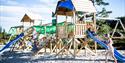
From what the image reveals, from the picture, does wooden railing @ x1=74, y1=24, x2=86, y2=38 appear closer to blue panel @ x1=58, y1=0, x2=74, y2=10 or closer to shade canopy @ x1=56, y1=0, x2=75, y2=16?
blue panel @ x1=58, y1=0, x2=74, y2=10

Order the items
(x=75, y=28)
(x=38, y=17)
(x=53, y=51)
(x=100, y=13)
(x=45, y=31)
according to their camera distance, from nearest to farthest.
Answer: (x=75, y=28) → (x=45, y=31) → (x=53, y=51) → (x=38, y=17) → (x=100, y=13)

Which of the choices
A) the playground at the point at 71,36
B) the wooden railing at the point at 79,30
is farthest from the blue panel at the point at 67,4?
the wooden railing at the point at 79,30

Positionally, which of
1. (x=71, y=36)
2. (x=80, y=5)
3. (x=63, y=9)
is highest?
(x=80, y=5)

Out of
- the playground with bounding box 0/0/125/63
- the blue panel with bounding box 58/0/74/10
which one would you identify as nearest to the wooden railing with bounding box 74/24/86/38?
the playground with bounding box 0/0/125/63

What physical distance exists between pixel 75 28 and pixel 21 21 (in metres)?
13.0

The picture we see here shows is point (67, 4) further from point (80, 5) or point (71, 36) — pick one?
point (71, 36)

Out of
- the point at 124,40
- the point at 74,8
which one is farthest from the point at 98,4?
the point at 74,8

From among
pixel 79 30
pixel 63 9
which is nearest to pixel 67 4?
pixel 79 30

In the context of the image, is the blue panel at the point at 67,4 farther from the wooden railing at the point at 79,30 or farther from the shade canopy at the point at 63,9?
the wooden railing at the point at 79,30

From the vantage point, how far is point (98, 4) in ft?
115

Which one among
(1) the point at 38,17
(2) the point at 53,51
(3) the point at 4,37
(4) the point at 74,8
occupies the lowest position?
(3) the point at 4,37

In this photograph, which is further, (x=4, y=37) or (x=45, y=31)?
(x=4, y=37)

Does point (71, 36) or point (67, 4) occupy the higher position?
point (67, 4)

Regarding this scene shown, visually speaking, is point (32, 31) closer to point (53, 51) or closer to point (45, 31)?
point (45, 31)
